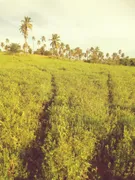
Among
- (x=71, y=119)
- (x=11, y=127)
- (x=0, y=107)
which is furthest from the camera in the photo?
(x=0, y=107)

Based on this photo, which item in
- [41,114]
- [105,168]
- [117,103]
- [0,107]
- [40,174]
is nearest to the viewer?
[40,174]

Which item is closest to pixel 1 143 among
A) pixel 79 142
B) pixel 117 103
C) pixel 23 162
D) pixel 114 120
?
pixel 23 162

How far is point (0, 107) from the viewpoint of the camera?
1653cm

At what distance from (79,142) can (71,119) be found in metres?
Answer: 3.71

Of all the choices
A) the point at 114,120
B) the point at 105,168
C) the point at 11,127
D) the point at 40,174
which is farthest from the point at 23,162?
the point at 114,120

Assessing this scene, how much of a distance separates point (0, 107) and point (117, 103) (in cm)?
995

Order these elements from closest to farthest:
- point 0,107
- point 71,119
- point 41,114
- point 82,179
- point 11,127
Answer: point 82,179 < point 11,127 < point 71,119 < point 0,107 < point 41,114

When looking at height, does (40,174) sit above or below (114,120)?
below

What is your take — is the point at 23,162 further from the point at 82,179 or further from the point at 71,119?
the point at 71,119

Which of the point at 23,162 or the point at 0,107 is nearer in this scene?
the point at 23,162

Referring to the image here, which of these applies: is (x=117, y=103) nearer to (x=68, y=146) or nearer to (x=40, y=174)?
(x=68, y=146)

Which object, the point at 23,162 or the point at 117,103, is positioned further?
the point at 117,103

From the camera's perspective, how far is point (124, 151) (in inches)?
413

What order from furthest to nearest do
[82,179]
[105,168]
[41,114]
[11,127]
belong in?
1. [41,114]
2. [11,127]
3. [105,168]
4. [82,179]
